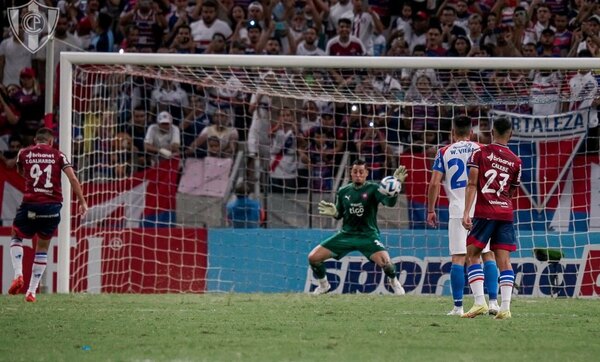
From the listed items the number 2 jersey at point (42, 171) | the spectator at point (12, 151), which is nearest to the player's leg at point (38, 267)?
the number 2 jersey at point (42, 171)

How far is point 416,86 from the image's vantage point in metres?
19.0

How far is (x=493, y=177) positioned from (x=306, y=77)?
8173 millimetres

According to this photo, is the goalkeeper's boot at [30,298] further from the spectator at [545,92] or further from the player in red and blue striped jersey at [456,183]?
the spectator at [545,92]

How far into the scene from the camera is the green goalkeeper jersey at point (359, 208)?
16.4 metres

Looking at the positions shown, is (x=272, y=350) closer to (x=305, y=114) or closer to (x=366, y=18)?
(x=305, y=114)

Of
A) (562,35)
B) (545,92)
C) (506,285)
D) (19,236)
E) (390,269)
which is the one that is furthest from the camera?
(562,35)

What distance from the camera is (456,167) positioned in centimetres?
1259

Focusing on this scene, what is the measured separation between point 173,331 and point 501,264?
3.52m

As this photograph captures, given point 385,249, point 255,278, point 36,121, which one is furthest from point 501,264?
point 36,121

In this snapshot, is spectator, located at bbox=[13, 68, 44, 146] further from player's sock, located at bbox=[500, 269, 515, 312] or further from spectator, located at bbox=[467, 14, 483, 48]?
player's sock, located at bbox=[500, 269, 515, 312]

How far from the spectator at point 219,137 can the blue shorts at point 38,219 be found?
13.2ft

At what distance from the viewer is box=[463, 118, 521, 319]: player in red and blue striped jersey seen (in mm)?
11250

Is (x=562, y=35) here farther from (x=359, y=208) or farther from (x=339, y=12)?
(x=359, y=208)

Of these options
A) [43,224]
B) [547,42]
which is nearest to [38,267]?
[43,224]
